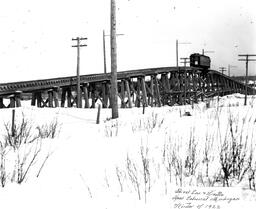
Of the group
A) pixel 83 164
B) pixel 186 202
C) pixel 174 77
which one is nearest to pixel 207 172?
pixel 186 202

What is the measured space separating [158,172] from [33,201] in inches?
56.3

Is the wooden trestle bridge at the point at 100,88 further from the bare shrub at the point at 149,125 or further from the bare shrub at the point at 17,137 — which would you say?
the bare shrub at the point at 17,137

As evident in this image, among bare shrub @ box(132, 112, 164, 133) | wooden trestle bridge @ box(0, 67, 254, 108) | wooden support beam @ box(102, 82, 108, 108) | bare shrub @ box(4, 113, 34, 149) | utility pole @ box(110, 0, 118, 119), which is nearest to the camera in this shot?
bare shrub @ box(4, 113, 34, 149)

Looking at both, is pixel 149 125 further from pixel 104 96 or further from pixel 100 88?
pixel 100 88

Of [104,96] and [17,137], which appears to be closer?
[17,137]

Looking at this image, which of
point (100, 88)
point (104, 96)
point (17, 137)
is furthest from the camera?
point (100, 88)

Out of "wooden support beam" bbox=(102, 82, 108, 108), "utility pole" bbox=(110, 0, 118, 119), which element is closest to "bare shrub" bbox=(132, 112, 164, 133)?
"utility pole" bbox=(110, 0, 118, 119)

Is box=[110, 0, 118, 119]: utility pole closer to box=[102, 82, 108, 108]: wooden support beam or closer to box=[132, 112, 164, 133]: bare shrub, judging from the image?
box=[132, 112, 164, 133]: bare shrub

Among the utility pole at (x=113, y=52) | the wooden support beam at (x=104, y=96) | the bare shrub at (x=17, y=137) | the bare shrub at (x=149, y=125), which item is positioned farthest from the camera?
the wooden support beam at (x=104, y=96)

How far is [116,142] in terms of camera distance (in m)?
6.25

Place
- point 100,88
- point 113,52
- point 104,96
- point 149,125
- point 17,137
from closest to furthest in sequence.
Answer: point 17,137 → point 149,125 → point 113,52 → point 104,96 → point 100,88

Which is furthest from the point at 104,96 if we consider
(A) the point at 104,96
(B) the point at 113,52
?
(B) the point at 113,52

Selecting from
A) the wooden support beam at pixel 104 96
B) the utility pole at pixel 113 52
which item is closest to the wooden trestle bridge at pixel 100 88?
the wooden support beam at pixel 104 96

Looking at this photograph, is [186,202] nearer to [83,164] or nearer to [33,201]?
[33,201]
